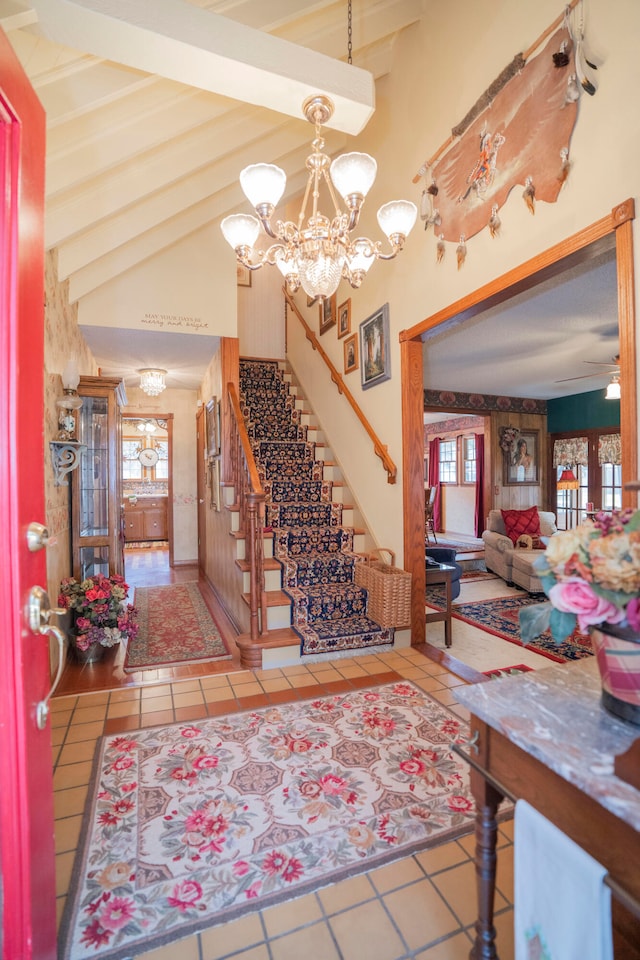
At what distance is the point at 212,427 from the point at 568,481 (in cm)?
572

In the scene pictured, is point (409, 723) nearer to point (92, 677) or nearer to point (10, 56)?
point (92, 677)

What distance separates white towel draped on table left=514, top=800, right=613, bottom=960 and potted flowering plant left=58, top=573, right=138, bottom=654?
307cm

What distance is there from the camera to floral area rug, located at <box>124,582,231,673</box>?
11.1 feet

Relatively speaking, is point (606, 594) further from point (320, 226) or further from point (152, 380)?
point (152, 380)

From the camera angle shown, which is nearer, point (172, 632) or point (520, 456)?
point (172, 632)

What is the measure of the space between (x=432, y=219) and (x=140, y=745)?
12.0 feet

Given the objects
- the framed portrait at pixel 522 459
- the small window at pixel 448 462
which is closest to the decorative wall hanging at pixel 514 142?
the framed portrait at pixel 522 459

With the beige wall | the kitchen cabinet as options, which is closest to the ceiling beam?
the beige wall

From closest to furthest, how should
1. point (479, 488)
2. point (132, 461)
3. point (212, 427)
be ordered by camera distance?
point (212, 427), point (479, 488), point (132, 461)

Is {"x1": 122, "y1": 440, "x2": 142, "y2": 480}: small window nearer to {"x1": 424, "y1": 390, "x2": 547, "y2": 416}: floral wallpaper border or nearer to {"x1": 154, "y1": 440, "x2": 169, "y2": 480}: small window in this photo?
{"x1": 154, "y1": 440, "x2": 169, "y2": 480}: small window

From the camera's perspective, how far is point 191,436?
23.9 ft

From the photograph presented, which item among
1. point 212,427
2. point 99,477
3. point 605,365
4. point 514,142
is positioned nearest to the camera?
point 514,142

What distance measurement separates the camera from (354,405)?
14.5 feet

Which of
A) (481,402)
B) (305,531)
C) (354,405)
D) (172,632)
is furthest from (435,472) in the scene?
(172,632)
